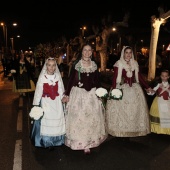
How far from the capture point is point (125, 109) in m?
5.80

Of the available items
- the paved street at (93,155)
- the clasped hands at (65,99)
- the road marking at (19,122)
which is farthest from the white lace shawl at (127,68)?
the road marking at (19,122)

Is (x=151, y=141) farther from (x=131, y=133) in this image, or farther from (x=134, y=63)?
(x=134, y=63)

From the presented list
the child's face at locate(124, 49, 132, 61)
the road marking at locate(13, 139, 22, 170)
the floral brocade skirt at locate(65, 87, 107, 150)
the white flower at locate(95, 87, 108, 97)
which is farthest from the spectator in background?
the white flower at locate(95, 87, 108, 97)

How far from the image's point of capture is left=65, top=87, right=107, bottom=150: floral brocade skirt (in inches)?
203

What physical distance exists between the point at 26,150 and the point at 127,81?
2408 mm

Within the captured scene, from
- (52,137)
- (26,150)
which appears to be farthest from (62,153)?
(26,150)

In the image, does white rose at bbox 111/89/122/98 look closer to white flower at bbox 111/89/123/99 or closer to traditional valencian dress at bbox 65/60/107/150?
white flower at bbox 111/89/123/99

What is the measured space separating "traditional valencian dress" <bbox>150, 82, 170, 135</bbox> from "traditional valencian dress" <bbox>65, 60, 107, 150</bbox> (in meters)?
1.35

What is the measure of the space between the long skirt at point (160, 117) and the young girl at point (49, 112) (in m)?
2.07

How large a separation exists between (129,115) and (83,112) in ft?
3.56

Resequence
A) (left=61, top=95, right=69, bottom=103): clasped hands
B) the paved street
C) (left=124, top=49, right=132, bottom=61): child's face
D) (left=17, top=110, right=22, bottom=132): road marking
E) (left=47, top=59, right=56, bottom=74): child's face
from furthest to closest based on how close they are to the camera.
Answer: (left=17, top=110, right=22, bottom=132): road marking
(left=124, top=49, right=132, bottom=61): child's face
(left=47, top=59, right=56, bottom=74): child's face
(left=61, top=95, right=69, bottom=103): clasped hands
the paved street

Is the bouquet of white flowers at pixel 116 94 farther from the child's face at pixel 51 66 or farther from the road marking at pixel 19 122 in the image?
the road marking at pixel 19 122

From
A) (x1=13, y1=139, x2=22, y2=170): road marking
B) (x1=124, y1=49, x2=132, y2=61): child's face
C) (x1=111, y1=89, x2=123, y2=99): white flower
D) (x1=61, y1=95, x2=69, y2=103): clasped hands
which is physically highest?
(x1=124, y1=49, x2=132, y2=61): child's face

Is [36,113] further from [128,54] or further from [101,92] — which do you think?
[128,54]
